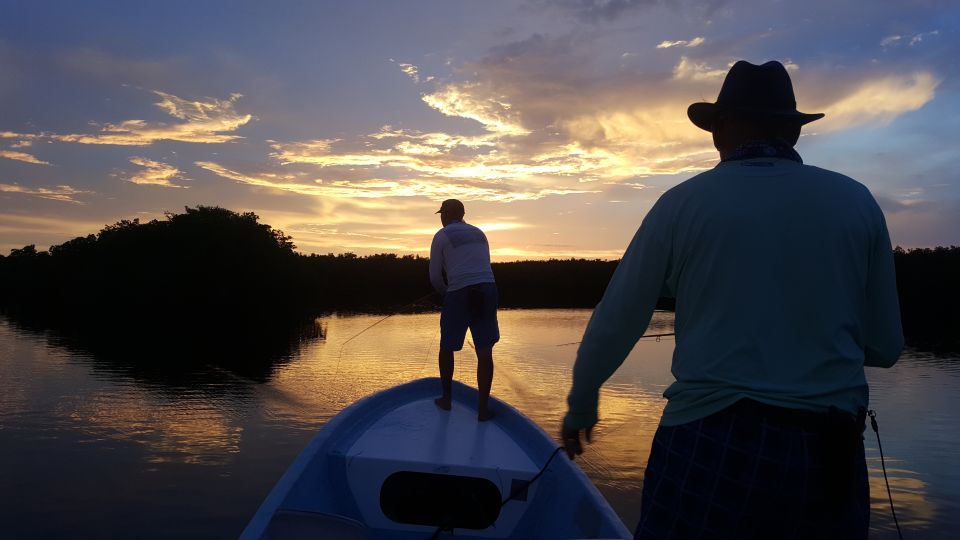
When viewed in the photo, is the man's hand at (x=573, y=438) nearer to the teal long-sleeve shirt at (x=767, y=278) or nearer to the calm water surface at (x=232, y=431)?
the teal long-sleeve shirt at (x=767, y=278)

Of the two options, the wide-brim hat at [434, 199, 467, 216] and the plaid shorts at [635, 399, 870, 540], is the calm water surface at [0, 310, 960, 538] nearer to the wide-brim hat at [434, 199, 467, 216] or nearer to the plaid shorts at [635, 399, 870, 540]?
the wide-brim hat at [434, 199, 467, 216]

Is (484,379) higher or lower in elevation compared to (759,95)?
lower

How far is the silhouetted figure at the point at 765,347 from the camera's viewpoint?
61.2 inches

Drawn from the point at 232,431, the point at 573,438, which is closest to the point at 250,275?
the point at 232,431

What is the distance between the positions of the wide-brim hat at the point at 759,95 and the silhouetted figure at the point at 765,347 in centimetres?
14

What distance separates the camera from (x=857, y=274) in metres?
1.62

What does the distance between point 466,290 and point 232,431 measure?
5.95 meters

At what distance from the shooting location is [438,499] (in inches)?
181

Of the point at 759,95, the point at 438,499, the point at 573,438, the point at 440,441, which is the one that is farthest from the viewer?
the point at 440,441

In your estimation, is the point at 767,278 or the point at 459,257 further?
the point at 459,257

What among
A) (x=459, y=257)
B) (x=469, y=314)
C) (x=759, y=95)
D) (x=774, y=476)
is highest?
(x=759, y=95)

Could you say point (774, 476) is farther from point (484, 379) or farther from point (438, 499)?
point (484, 379)

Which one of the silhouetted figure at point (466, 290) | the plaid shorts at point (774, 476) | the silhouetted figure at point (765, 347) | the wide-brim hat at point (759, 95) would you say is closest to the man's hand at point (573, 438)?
the silhouetted figure at point (765, 347)

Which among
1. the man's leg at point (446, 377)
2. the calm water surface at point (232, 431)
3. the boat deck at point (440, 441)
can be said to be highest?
the man's leg at point (446, 377)
